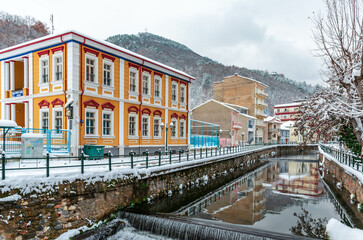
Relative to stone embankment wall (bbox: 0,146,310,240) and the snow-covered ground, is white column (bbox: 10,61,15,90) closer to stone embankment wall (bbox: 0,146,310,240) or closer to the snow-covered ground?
stone embankment wall (bbox: 0,146,310,240)

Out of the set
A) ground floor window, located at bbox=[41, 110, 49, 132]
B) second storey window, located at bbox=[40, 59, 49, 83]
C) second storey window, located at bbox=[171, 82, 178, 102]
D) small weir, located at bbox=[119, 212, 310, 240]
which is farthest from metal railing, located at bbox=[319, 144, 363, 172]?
second storey window, located at bbox=[40, 59, 49, 83]

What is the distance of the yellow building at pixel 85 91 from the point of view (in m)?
15.5

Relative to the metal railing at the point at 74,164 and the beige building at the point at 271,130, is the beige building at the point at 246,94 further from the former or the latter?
the metal railing at the point at 74,164

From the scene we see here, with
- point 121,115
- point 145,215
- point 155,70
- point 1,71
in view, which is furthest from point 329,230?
point 1,71

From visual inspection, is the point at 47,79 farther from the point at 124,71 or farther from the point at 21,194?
the point at 21,194

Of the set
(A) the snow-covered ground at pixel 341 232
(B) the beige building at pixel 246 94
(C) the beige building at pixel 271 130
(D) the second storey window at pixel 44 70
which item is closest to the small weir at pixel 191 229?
(A) the snow-covered ground at pixel 341 232

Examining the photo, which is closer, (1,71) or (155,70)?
(1,71)

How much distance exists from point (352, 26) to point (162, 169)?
11445 millimetres

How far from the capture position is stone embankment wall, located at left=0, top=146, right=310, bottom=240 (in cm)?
788

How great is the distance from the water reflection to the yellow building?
790cm

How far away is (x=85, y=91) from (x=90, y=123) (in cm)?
218

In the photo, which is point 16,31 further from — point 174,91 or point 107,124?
point 107,124

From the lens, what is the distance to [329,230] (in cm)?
937

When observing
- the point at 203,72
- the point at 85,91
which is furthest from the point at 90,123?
the point at 203,72
